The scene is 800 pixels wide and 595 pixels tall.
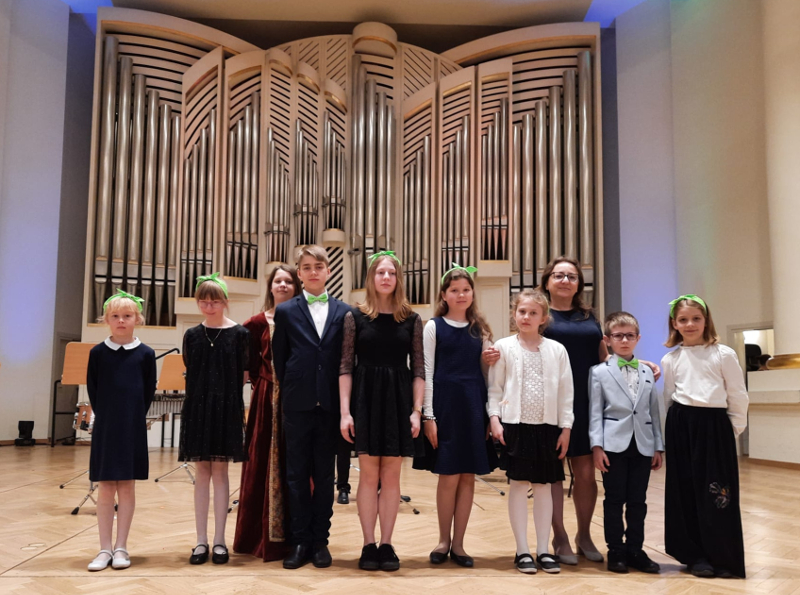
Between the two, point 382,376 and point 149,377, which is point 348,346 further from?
point 149,377

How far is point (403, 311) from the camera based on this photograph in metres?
2.89

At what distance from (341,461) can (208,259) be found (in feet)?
15.5

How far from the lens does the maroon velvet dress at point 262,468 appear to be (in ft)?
9.52

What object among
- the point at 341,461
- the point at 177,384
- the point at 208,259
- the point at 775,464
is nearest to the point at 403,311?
the point at 341,461

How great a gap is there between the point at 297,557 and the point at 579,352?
1461 millimetres

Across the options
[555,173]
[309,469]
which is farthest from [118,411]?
[555,173]

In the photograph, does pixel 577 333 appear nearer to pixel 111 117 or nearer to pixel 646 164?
pixel 646 164

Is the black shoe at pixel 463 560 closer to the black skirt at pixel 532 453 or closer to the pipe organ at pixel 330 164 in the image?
the black skirt at pixel 532 453

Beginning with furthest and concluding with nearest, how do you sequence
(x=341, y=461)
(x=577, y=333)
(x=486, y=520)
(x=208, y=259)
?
1. (x=208, y=259)
2. (x=341, y=461)
3. (x=486, y=520)
4. (x=577, y=333)

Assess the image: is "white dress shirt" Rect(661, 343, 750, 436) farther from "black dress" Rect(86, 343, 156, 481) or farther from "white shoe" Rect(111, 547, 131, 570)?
"white shoe" Rect(111, 547, 131, 570)

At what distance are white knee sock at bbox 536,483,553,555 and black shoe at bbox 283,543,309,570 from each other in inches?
37.1

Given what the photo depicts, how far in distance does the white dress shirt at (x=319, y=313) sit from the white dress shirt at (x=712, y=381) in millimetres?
1414

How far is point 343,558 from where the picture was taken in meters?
2.93

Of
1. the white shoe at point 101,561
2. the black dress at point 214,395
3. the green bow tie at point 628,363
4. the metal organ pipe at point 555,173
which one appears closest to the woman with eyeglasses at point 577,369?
the green bow tie at point 628,363
